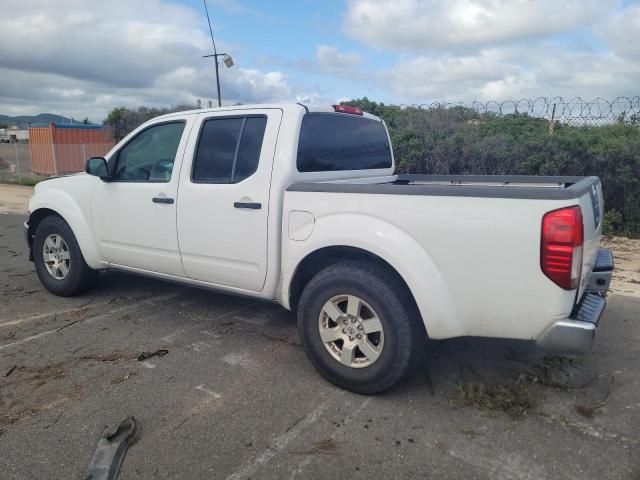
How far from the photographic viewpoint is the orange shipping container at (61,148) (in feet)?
65.4

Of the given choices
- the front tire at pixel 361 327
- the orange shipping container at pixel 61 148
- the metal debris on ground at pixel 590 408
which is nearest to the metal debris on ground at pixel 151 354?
the front tire at pixel 361 327

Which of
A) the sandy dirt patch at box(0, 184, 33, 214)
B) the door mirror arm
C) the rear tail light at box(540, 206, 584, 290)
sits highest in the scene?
the door mirror arm

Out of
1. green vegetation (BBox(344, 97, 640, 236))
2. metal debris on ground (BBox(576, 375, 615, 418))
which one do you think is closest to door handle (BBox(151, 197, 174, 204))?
metal debris on ground (BBox(576, 375, 615, 418))

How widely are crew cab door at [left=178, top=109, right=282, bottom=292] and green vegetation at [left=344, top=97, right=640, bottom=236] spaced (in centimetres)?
658

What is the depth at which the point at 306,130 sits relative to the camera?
157 inches

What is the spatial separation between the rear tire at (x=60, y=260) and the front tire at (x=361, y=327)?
2.76 meters

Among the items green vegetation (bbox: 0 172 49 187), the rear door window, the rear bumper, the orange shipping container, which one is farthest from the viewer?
the orange shipping container

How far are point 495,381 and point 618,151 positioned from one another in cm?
662

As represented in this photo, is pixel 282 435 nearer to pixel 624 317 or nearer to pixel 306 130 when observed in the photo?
pixel 306 130

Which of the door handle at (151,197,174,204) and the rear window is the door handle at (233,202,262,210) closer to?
the rear window

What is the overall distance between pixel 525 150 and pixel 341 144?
617 cm

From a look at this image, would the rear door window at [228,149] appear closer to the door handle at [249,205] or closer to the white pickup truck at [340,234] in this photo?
the white pickup truck at [340,234]

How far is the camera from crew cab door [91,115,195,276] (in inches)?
173

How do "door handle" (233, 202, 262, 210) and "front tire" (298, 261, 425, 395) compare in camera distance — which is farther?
"door handle" (233, 202, 262, 210)
